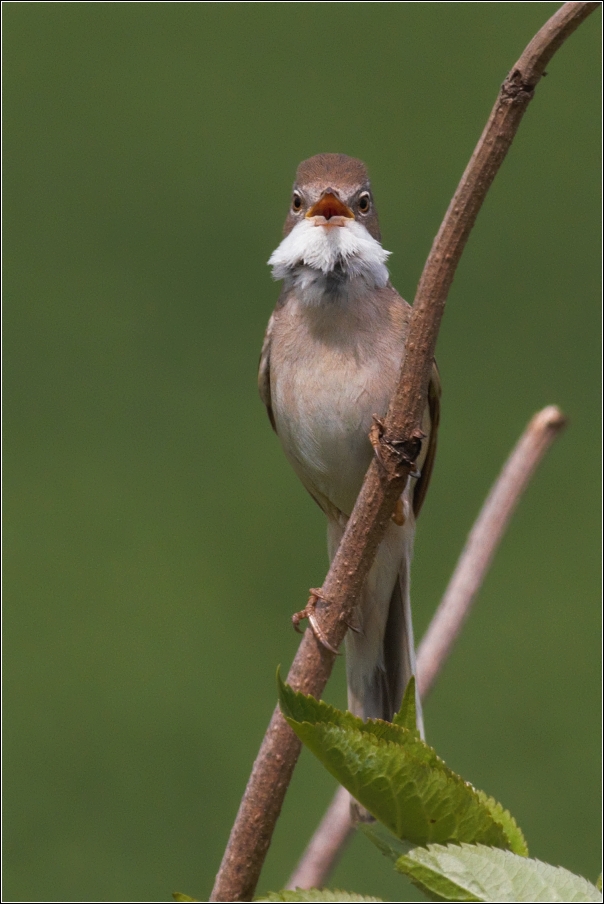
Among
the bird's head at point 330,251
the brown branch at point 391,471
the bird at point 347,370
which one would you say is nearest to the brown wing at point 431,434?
the bird at point 347,370

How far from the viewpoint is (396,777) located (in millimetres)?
637

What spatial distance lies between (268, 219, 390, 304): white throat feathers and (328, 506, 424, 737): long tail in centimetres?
37

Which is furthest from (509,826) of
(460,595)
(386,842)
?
(460,595)

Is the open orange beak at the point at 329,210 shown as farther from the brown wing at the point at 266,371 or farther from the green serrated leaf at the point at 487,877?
the green serrated leaf at the point at 487,877

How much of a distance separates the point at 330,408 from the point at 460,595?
0.55 metres

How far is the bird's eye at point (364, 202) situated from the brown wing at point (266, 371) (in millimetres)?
227

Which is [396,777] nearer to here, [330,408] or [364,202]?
[330,408]

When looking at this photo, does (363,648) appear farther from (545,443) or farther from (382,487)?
(382,487)

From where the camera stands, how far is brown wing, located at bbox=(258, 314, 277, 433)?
69.7 inches

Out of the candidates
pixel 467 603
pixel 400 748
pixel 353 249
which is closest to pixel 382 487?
pixel 400 748

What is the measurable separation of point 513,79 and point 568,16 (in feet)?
0.17

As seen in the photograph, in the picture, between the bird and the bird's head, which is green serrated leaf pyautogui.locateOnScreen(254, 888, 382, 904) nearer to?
the bird

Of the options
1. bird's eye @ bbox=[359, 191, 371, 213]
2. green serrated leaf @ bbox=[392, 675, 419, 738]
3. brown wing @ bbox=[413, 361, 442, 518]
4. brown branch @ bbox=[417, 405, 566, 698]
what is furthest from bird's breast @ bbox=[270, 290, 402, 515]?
green serrated leaf @ bbox=[392, 675, 419, 738]

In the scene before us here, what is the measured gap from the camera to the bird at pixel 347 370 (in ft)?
4.90
